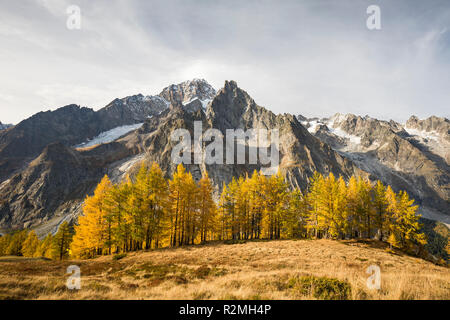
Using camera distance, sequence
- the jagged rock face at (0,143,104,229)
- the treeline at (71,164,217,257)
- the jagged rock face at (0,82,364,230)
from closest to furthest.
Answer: the treeline at (71,164,217,257) → the jagged rock face at (0,143,104,229) → the jagged rock face at (0,82,364,230)

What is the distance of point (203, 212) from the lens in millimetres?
34062

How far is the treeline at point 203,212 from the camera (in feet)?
88.3

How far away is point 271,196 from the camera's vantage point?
119 ft

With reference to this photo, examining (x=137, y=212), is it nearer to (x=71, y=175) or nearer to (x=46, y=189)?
(x=46, y=189)

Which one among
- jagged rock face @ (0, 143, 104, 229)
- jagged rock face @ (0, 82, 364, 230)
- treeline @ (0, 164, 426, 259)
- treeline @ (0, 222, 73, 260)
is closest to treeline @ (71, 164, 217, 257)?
treeline @ (0, 164, 426, 259)

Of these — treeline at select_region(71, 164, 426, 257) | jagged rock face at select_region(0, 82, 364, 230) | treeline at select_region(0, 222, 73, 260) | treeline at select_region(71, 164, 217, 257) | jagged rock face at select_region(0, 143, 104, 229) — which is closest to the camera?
treeline at select_region(71, 164, 217, 257)

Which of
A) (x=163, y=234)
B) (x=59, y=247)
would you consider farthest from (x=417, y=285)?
(x=59, y=247)

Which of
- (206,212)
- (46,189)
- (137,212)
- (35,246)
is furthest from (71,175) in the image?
(137,212)

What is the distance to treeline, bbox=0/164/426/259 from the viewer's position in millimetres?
26906

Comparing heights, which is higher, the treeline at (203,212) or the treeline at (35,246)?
the treeline at (203,212)

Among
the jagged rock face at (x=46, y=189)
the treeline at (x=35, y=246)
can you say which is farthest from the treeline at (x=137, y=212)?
the jagged rock face at (x=46, y=189)

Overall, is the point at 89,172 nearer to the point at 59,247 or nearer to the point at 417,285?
the point at 59,247

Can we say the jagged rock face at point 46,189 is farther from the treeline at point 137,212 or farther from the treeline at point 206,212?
the treeline at point 206,212

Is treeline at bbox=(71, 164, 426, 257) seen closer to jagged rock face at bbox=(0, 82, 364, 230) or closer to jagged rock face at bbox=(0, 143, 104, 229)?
jagged rock face at bbox=(0, 82, 364, 230)
